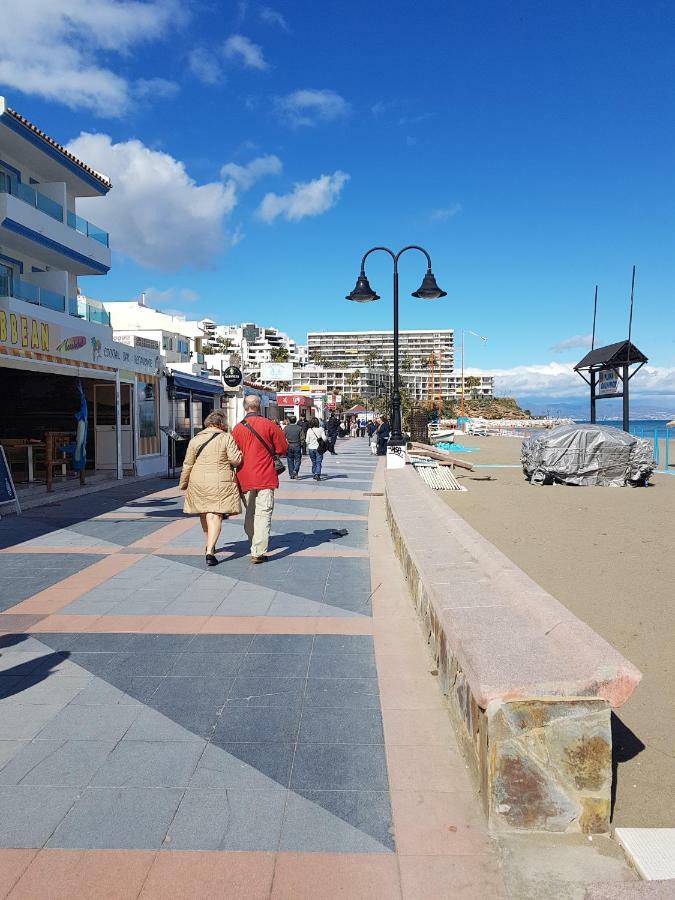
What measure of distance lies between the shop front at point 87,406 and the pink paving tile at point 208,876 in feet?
37.9

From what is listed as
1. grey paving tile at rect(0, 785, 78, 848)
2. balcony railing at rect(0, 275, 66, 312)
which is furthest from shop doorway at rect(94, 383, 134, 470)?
grey paving tile at rect(0, 785, 78, 848)

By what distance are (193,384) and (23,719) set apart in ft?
53.9

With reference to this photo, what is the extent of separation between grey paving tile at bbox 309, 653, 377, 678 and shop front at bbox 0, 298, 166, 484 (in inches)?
397

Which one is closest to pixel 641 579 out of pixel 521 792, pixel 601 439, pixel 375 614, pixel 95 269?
pixel 375 614

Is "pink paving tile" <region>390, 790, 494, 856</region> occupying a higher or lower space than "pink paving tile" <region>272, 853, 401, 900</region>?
lower

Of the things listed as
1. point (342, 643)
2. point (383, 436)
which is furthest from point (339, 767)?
point (383, 436)

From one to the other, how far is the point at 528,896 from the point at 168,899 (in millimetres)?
1155

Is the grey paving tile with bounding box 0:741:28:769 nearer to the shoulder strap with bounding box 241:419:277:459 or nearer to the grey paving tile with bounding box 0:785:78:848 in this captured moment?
the grey paving tile with bounding box 0:785:78:848

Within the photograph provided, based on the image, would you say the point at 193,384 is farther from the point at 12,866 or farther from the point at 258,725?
the point at 12,866

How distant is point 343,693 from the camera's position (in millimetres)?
3676

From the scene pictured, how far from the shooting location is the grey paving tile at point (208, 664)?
13.1ft

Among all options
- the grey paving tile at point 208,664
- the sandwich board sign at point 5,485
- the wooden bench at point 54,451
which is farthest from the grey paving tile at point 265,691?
the wooden bench at point 54,451

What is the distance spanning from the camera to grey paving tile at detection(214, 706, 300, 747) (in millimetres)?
3158

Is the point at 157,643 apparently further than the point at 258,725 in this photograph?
Yes
